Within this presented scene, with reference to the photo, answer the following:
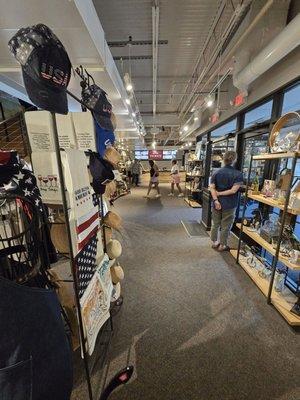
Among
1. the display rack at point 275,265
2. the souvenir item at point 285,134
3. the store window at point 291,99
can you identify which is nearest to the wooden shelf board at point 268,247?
the display rack at point 275,265

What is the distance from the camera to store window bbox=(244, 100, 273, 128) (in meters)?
3.50

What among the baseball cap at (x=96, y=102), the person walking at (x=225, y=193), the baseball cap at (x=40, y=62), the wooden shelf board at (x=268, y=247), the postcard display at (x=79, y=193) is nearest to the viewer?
the baseball cap at (x=40, y=62)

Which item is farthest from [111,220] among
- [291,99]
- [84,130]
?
[291,99]

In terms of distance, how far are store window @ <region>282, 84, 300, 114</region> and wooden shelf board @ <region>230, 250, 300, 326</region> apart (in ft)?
7.56

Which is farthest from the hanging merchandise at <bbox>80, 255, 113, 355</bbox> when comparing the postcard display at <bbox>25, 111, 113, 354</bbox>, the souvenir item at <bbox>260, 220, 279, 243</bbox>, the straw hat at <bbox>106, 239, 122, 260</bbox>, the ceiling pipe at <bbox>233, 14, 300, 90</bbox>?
the ceiling pipe at <bbox>233, 14, 300, 90</bbox>

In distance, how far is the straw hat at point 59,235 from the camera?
4.88 feet

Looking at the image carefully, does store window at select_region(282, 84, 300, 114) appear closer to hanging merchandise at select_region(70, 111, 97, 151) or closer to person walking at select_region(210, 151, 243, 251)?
person walking at select_region(210, 151, 243, 251)

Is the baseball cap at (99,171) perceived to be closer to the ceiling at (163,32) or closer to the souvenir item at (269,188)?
the souvenir item at (269,188)

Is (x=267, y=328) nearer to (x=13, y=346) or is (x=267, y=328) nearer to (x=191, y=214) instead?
(x=13, y=346)

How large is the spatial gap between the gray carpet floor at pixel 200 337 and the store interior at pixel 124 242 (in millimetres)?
12

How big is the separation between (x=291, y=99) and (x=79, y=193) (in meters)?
3.34

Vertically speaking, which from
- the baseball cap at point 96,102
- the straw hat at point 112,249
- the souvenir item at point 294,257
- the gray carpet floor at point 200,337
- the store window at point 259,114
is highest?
the store window at point 259,114

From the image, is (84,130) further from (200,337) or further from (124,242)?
(124,242)

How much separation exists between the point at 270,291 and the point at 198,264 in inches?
42.7
